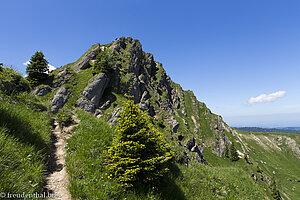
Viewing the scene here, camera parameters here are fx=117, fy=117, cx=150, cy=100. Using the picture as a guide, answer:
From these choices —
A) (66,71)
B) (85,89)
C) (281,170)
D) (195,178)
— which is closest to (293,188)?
(281,170)

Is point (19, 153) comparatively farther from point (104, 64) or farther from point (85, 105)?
point (104, 64)

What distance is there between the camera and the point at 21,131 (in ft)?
18.5

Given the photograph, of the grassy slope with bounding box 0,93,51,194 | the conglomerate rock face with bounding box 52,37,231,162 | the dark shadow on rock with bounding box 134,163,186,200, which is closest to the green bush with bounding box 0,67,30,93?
the grassy slope with bounding box 0,93,51,194

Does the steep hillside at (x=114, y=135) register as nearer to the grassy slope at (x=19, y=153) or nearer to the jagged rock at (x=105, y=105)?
the jagged rock at (x=105, y=105)

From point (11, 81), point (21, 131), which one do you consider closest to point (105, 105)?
point (11, 81)

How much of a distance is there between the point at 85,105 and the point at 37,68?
635 inches

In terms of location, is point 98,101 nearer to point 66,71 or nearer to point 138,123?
point 66,71

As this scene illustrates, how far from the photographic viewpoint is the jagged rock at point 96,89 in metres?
32.6

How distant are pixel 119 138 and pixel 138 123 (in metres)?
1.18

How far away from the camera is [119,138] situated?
5.77 m

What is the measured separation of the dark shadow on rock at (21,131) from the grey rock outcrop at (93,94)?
25452mm

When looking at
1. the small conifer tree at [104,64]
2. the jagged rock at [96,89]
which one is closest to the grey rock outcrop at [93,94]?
the jagged rock at [96,89]

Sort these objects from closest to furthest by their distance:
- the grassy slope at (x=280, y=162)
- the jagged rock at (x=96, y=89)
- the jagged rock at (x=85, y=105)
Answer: the jagged rock at (x=85, y=105) < the jagged rock at (x=96, y=89) < the grassy slope at (x=280, y=162)

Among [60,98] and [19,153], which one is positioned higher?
[60,98]
